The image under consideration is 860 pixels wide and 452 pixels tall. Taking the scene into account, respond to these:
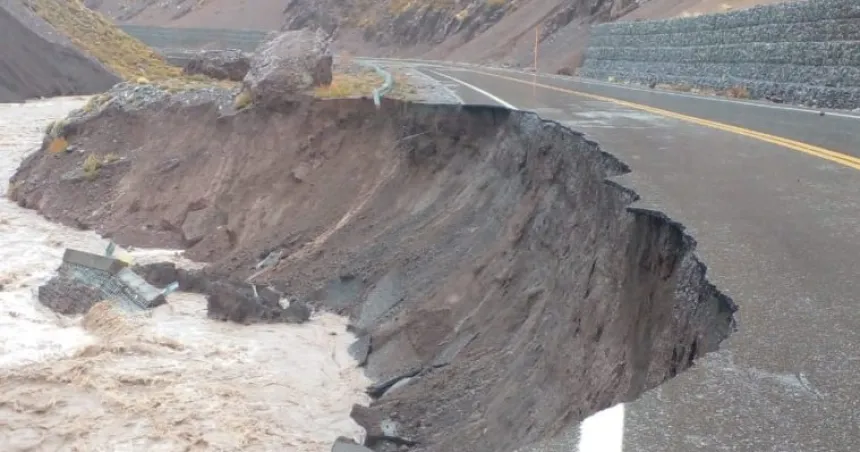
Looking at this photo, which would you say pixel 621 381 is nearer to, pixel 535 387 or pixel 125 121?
pixel 535 387

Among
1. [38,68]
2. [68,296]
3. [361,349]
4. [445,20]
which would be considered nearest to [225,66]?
[68,296]

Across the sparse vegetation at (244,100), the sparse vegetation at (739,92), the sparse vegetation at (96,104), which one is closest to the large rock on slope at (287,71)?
the sparse vegetation at (244,100)

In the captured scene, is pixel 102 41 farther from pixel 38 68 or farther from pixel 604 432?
pixel 604 432

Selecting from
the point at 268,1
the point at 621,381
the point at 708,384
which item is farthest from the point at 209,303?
the point at 268,1

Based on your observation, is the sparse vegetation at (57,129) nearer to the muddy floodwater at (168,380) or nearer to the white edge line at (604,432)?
the muddy floodwater at (168,380)

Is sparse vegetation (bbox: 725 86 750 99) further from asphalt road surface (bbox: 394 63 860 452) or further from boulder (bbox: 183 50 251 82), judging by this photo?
boulder (bbox: 183 50 251 82)
